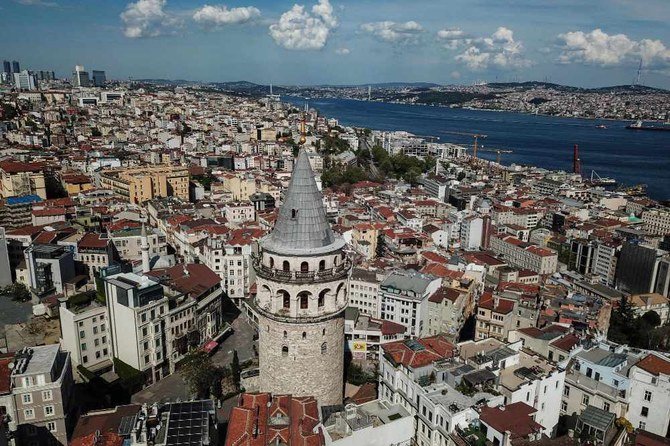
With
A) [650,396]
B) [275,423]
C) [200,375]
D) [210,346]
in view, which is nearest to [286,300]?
[275,423]

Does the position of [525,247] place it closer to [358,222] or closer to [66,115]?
[358,222]

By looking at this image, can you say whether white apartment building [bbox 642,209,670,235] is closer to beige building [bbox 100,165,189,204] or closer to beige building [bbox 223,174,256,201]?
beige building [bbox 223,174,256,201]

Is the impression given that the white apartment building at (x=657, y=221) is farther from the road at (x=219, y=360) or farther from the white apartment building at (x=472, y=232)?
the road at (x=219, y=360)

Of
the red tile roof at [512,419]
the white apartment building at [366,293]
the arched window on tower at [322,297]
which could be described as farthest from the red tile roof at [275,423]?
the white apartment building at [366,293]

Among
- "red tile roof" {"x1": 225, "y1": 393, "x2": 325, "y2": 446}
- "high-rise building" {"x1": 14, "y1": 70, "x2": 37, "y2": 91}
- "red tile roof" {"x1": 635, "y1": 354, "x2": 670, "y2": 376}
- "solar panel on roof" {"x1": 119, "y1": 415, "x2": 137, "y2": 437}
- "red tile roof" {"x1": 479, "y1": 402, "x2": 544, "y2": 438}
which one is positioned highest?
"high-rise building" {"x1": 14, "y1": 70, "x2": 37, "y2": 91}

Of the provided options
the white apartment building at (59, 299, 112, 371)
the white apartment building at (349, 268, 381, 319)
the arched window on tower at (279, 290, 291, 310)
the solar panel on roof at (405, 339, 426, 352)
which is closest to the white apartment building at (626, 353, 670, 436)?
the solar panel on roof at (405, 339, 426, 352)

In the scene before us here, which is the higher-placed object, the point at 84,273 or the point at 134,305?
the point at 134,305

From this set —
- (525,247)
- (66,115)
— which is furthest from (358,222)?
(66,115)
